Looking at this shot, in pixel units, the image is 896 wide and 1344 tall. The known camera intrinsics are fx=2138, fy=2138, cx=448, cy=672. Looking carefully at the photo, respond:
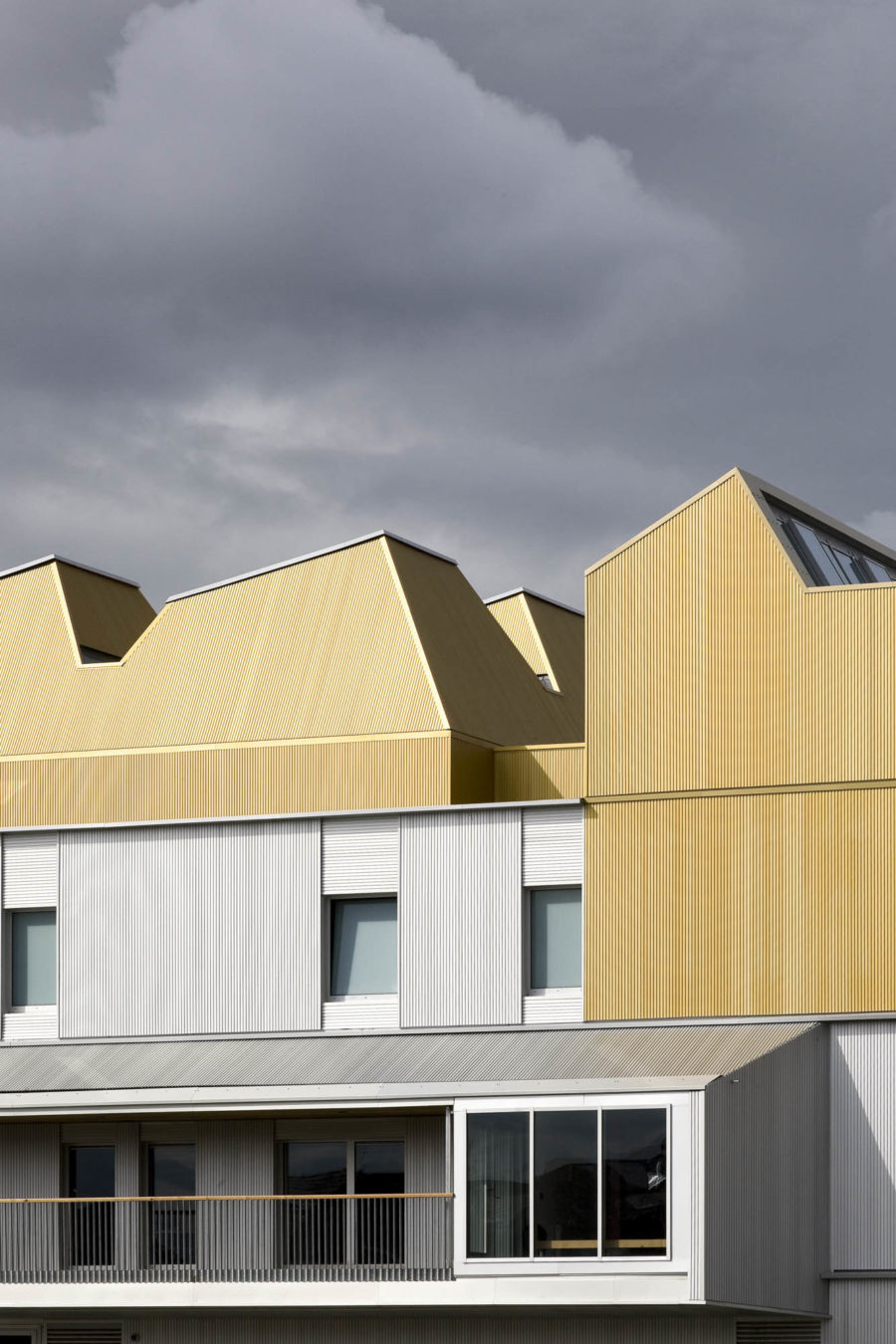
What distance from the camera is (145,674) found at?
45.8 meters

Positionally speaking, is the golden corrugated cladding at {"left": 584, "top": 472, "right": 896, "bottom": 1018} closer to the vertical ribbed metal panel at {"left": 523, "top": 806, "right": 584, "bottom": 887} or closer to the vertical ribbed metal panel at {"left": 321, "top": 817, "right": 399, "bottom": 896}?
the vertical ribbed metal panel at {"left": 523, "top": 806, "right": 584, "bottom": 887}

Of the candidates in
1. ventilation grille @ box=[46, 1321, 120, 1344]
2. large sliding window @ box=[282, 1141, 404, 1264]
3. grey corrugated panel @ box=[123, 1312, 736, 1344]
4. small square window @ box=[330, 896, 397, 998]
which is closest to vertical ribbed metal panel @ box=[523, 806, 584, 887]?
small square window @ box=[330, 896, 397, 998]

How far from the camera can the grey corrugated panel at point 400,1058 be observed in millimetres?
36594

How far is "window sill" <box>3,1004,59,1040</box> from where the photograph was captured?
4194 cm

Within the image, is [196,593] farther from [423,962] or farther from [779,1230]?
[779,1230]

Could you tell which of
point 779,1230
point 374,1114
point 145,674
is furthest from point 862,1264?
point 145,674

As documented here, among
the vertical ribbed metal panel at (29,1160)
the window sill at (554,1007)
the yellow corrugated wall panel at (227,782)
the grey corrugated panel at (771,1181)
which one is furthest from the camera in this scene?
the yellow corrugated wall panel at (227,782)

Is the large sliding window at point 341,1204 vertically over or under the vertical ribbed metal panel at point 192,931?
under

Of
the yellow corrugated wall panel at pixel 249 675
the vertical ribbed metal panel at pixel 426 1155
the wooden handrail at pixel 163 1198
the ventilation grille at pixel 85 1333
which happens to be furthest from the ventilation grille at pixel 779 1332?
the yellow corrugated wall panel at pixel 249 675

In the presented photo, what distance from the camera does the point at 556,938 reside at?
130 feet

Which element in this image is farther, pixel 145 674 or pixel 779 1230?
pixel 145 674

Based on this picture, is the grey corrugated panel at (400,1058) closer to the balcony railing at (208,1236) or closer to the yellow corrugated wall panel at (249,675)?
the balcony railing at (208,1236)

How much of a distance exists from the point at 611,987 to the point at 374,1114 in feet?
16.2

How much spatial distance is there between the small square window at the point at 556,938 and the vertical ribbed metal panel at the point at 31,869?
9.81 m
